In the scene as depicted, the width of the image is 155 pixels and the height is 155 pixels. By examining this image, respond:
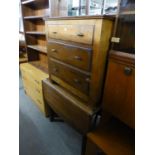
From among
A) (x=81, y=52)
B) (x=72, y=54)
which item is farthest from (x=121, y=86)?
(x=72, y=54)

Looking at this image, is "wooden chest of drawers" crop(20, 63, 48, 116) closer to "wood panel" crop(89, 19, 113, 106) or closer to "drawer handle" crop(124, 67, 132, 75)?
"wood panel" crop(89, 19, 113, 106)

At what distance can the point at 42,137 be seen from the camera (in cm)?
185

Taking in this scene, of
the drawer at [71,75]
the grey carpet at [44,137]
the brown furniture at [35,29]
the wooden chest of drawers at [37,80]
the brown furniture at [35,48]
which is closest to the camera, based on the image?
the drawer at [71,75]

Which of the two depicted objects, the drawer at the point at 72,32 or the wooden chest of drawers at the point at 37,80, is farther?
the wooden chest of drawers at the point at 37,80

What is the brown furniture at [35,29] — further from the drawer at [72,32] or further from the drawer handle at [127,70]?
the drawer handle at [127,70]

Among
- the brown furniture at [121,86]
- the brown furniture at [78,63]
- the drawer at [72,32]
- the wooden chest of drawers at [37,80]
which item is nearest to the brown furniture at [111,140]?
the brown furniture at [78,63]

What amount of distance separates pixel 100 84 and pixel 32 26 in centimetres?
221

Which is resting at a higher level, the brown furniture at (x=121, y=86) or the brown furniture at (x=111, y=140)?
the brown furniture at (x=121, y=86)

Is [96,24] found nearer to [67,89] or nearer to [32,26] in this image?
[67,89]

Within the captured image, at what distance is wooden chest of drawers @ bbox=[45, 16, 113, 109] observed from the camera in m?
1.02

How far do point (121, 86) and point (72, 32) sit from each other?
643 millimetres

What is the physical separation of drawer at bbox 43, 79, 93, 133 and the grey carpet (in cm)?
42

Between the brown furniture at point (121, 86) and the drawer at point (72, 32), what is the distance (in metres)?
0.24

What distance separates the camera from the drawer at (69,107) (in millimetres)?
1286
